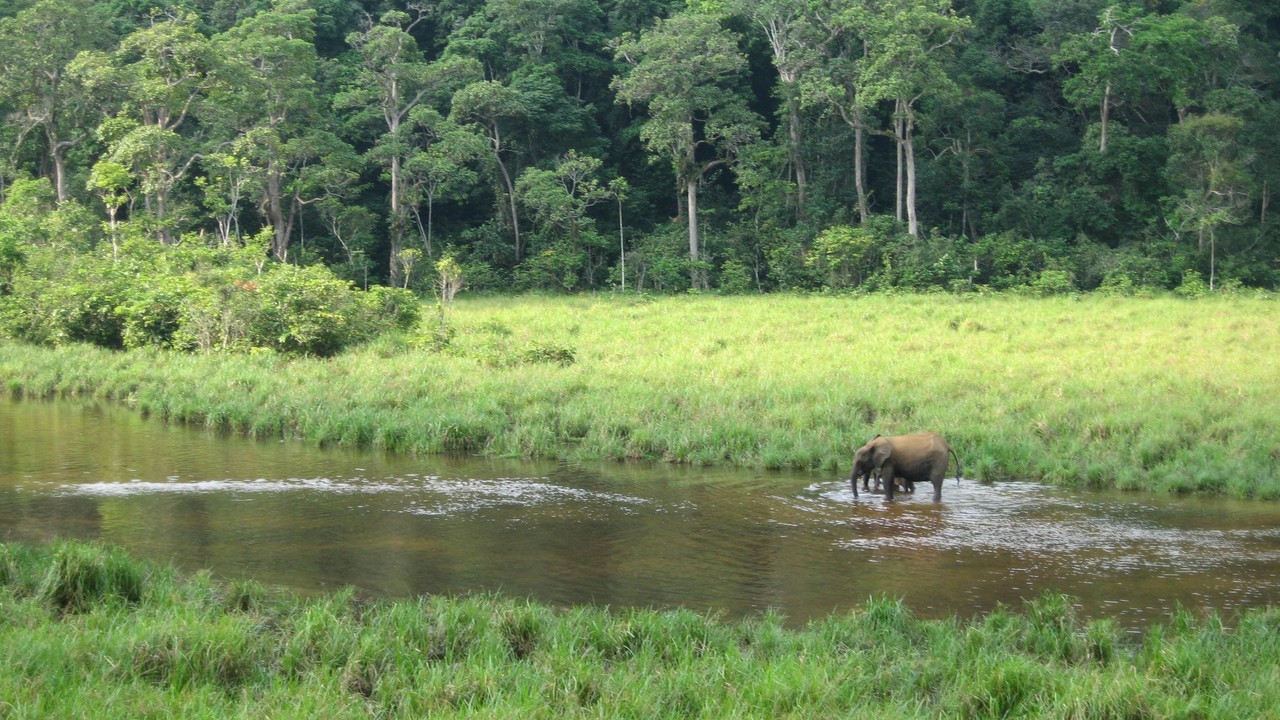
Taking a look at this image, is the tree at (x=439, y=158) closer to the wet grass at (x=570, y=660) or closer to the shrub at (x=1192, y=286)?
the shrub at (x=1192, y=286)

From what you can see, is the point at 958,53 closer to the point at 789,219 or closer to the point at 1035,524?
the point at 789,219

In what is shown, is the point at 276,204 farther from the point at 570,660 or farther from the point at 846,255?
the point at 570,660

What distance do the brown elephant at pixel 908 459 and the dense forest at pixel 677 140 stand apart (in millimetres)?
23728

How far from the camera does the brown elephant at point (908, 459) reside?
39.2 feet

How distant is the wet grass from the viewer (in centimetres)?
588

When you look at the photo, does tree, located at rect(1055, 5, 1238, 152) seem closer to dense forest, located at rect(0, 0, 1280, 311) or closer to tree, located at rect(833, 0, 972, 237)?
dense forest, located at rect(0, 0, 1280, 311)

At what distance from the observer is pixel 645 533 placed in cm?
1082

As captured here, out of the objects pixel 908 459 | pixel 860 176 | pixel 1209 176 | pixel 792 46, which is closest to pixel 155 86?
pixel 792 46

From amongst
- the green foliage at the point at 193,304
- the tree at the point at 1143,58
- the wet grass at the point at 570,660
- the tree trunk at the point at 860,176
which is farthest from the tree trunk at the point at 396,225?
the wet grass at the point at 570,660

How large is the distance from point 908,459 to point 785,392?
5154 mm

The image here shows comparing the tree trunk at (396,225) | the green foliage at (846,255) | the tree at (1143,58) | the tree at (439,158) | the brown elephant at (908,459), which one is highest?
the tree at (1143,58)

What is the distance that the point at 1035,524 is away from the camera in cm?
1092

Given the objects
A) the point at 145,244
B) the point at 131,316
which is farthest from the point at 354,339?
the point at 145,244

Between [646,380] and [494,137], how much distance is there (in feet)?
96.3
